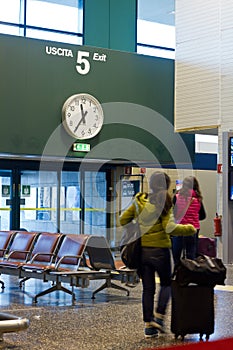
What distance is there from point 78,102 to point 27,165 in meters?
2.14

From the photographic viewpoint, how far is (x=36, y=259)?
980 centimetres

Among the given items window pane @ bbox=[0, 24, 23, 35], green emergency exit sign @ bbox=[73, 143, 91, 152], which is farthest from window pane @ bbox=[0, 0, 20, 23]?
green emergency exit sign @ bbox=[73, 143, 91, 152]

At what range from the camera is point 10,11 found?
593 inches

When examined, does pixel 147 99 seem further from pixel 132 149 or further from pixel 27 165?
pixel 27 165

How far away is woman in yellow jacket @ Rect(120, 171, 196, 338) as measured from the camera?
6438 millimetres

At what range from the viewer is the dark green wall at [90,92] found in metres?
13.9

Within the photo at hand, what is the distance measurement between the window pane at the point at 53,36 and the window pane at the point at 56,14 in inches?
5.9

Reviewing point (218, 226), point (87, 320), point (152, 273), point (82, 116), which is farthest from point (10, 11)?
point (152, 273)

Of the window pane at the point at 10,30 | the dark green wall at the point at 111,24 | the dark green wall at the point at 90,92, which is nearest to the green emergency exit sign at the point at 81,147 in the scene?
the dark green wall at the point at 90,92

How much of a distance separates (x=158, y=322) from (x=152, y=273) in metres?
0.46

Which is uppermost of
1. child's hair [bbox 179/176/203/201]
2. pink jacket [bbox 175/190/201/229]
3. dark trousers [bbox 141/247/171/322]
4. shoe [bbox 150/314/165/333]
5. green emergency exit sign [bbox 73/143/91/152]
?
green emergency exit sign [bbox 73/143/91/152]

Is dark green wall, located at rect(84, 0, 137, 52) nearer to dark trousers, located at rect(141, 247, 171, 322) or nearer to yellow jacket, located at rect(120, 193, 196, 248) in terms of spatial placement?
yellow jacket, located at rect(120, 193, 196, 248)

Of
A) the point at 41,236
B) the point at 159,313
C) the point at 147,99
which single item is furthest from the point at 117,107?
the point at 159,313

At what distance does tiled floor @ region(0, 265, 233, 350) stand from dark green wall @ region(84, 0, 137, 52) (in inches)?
298
